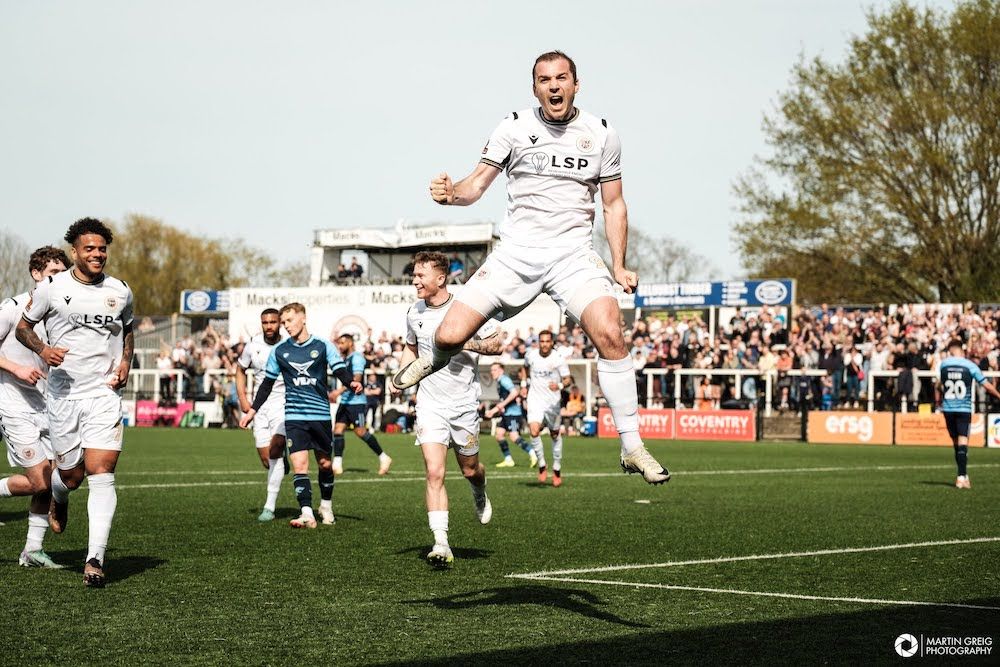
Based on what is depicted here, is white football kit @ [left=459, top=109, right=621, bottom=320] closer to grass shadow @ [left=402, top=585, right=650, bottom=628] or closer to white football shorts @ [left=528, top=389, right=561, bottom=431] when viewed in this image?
grass shadow @ [left=402, top=585, right=650, bottom=628]

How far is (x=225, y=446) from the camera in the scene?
102 feet

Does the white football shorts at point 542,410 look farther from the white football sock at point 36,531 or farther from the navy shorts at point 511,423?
the white football sock at point 36,531

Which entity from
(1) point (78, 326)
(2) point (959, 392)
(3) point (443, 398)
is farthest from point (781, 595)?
(2) point (959, 392)

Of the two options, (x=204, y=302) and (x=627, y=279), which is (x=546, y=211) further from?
(x=204, y=302)

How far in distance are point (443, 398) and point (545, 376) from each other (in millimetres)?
10227

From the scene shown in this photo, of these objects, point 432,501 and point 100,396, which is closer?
point 100,396

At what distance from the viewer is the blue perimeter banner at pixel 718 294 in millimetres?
42938

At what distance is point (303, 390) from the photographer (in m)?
13.1

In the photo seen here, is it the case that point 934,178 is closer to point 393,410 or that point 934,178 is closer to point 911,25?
point 911,25

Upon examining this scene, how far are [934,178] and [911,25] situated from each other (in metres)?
6.09

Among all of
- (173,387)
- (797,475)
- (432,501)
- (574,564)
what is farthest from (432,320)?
(173,387)

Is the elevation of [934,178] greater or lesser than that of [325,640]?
greater

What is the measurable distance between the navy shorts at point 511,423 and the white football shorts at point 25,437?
12.6m

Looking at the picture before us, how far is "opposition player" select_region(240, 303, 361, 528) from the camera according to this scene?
42.7 feet
